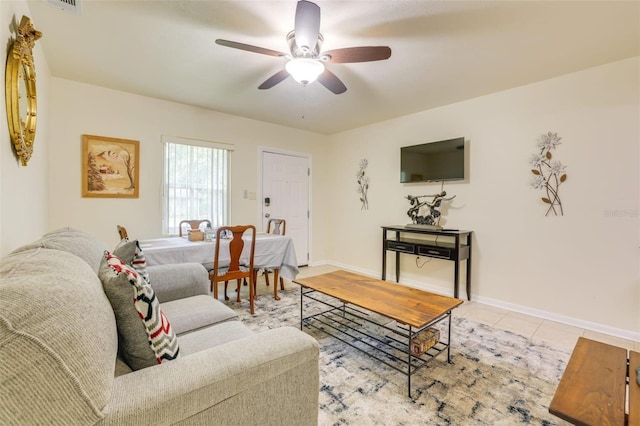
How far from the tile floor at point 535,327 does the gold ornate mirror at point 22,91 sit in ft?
12.4

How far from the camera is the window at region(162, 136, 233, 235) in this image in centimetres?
368

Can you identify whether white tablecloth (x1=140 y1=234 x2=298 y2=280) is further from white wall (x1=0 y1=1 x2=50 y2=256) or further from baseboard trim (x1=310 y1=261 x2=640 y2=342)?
baseboard trim (x1=310 y1=261 x2=640 y2=342)

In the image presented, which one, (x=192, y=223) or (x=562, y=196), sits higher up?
(x=562, y=196)

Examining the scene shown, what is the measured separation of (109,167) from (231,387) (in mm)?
3365

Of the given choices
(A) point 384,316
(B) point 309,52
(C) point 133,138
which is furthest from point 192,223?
(A) point 384,316

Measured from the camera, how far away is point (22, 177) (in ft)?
6.22

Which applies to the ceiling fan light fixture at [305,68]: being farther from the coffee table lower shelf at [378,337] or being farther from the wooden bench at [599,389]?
the wooden bench at [599,389]

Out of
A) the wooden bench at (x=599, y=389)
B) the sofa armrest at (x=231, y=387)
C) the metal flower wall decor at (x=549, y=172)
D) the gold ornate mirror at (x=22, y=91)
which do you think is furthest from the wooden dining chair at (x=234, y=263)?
the metal flower wall decor at (x=549, y=172)

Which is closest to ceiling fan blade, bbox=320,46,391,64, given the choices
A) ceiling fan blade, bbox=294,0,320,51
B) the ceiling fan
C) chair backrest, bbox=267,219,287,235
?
the ceiling fan

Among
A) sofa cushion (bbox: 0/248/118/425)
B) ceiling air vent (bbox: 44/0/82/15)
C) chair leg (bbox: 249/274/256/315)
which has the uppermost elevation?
ceiling air vent (bbox: 44/0/82/15)

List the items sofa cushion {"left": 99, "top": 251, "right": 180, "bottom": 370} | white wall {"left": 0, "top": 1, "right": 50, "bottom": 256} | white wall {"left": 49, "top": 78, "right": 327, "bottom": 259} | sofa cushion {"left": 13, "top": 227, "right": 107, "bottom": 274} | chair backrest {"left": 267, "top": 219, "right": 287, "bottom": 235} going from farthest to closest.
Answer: chair backrest {"left": 267, "top": 219, "right": 287, "bottom": 235}
white wall {"left": 49, "top": 78, "right": 327, "bottom": 259}
white wall {"left": 0, "top": 1, "right": 50, "bottom": 256}
sofa cushion {"left": 13, "top": 227, "right": 107, "bottom": 274}
sofa cushion {"left": 99, "top": 251, "right": 180, "bottom": 370}

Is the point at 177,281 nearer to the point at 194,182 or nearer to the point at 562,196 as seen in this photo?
the point at 194,182

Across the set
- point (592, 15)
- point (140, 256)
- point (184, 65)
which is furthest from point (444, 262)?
point (184, 65)

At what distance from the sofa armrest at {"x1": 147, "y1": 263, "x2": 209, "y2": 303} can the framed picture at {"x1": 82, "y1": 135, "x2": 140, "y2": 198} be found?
1.86 m
